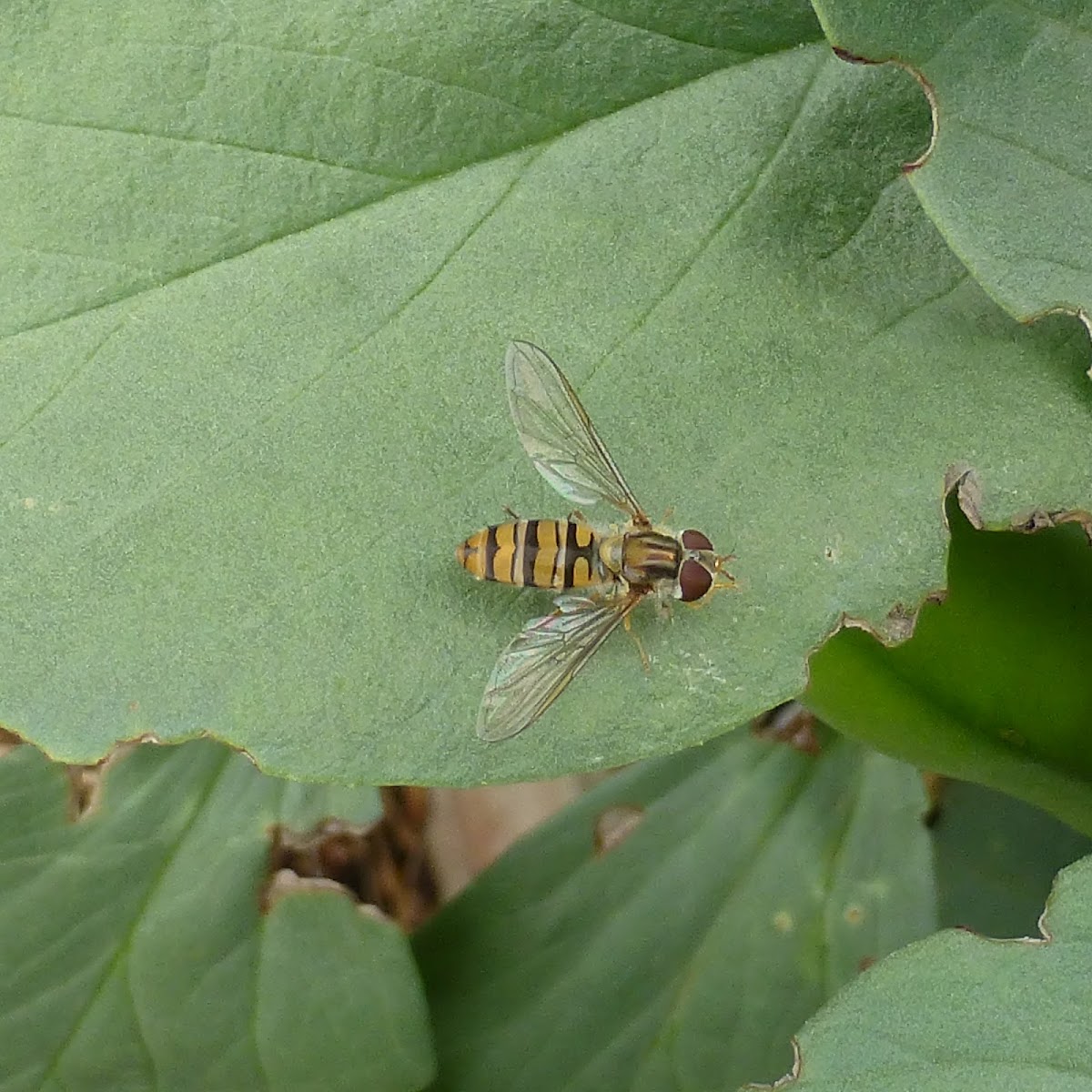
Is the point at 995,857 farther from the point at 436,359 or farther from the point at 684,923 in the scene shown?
the point at 436,359

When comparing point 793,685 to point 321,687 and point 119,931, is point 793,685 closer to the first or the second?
point 321,687

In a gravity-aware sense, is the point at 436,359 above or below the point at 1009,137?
below

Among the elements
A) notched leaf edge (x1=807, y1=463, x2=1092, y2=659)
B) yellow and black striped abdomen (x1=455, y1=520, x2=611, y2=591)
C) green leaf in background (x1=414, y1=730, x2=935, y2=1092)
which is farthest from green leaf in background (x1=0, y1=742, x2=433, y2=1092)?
notched leaf edge (x1=807, y1=463, x2=1092, y2=659)

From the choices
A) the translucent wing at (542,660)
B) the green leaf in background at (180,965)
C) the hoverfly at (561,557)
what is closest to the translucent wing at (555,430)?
the hoverfly at (561,557)

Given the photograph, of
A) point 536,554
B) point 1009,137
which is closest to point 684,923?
point 536,554

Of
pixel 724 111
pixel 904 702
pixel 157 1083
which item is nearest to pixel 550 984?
pixel 157 1083

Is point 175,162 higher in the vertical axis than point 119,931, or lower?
higher
